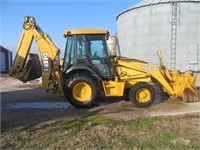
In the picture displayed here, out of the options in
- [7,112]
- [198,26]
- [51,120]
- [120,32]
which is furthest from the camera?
[120,32]

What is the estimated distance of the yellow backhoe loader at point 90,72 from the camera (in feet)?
30.9

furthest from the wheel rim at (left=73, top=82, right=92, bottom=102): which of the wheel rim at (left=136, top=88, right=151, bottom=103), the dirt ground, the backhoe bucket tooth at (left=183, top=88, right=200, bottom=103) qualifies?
the backhoe bucket tooth at (left=183, top=88, right=200, bottom=103)

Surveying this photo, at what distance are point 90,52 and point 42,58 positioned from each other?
1526 mm

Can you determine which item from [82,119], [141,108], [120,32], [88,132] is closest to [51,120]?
[82,119]

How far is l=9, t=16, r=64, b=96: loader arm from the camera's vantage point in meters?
9.55

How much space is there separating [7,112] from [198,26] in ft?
46.4

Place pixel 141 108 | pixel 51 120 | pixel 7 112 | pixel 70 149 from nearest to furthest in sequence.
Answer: pixel 70 149
pixel 51 120
pixel 7 112
pixel 141 108

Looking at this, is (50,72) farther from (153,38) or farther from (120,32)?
(120,32)

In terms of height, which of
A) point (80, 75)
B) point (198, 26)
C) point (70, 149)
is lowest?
point (70, 149)

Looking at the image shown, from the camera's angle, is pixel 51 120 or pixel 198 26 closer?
pixel 51 120

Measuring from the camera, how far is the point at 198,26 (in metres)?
19.1

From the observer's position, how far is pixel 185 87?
32.0 feet

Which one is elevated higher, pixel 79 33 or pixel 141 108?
pixel 79 33

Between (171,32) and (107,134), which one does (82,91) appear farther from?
(171,32)
